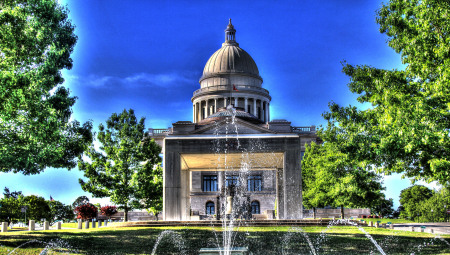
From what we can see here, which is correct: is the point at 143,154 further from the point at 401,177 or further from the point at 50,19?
the point at 401,177

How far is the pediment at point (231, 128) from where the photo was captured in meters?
41.2

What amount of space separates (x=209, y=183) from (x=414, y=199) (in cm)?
3160

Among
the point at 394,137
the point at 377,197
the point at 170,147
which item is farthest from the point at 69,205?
the point at 394,137

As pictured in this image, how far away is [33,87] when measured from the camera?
2055cm

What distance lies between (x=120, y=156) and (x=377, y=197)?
22.7 metres

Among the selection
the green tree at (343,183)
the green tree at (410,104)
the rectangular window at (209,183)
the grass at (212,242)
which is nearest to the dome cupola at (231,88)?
the rectangular window at (209,183)

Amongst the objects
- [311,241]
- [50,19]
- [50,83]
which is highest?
[50,19]

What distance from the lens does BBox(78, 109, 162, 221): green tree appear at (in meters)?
38.3

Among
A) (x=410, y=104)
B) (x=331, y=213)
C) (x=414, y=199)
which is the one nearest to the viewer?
(x=410, y=104)

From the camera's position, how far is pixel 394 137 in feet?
55.7

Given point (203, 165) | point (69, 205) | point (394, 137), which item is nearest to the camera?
point (394, 137)

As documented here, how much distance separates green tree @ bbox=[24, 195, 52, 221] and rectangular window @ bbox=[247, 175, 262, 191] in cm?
2856

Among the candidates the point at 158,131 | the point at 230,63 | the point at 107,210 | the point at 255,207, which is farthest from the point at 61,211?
the point at 230,63

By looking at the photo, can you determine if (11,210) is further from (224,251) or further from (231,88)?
(231,88)
